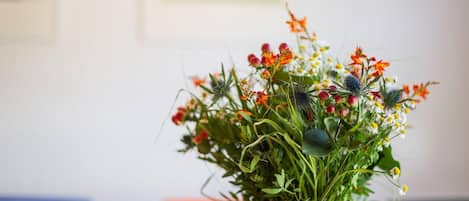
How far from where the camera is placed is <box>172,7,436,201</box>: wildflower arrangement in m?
0.79

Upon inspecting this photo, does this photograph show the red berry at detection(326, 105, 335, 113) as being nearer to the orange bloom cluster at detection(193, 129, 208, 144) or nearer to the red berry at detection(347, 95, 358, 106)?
the red berry at detection(347, 95, 358, 106)

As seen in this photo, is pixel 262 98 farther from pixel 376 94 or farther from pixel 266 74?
pixel 376 94

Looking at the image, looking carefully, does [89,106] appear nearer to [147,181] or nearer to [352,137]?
[147,181]

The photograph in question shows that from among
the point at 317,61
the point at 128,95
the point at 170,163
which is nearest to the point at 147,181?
the point at 170,163

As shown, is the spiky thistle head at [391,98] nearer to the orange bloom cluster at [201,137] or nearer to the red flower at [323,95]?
the red flower at [323,95]

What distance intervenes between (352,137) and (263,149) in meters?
0.16

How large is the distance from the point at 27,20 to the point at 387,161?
1.49 meters

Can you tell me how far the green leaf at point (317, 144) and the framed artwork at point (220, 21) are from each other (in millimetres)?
1152

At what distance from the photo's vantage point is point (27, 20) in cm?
187

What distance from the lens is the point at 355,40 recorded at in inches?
74.6

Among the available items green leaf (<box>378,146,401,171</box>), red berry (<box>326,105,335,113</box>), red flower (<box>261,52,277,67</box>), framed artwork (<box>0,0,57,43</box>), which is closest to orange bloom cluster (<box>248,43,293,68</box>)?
red flower (<box>261,52,277,67</box>)

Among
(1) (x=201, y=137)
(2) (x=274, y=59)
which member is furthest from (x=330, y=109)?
(1) (x=201, y=137)

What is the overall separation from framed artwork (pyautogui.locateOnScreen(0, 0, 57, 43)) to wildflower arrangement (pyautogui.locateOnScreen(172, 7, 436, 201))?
1.19m

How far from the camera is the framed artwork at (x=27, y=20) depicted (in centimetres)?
186
